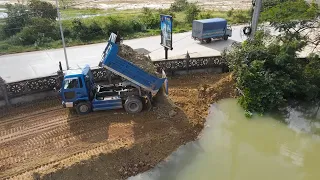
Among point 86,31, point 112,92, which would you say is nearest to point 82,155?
point 112,92

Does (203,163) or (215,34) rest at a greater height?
(215,34)

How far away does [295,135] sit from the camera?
1243 cm

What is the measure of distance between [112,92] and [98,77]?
2387 mm

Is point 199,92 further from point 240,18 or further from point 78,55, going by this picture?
point 240,18

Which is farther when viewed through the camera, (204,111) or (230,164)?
(204,111)

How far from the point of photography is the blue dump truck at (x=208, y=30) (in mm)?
24547

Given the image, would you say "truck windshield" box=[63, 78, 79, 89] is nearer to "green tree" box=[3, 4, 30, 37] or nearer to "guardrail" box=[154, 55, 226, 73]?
"guardrail" box=[154, 55, 226, 73]

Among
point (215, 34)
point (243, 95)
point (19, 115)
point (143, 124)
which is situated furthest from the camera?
point (215, 34)

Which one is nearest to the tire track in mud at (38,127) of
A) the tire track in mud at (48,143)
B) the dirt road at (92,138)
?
the dirt road at (92,138)

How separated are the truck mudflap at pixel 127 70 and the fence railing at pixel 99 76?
2.95 metres

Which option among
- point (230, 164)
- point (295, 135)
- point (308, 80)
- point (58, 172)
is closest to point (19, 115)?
point (58, 172)

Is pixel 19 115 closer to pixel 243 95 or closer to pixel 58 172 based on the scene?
pixel 58 172

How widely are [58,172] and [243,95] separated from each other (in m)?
9.27

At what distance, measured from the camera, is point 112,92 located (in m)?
13.5
